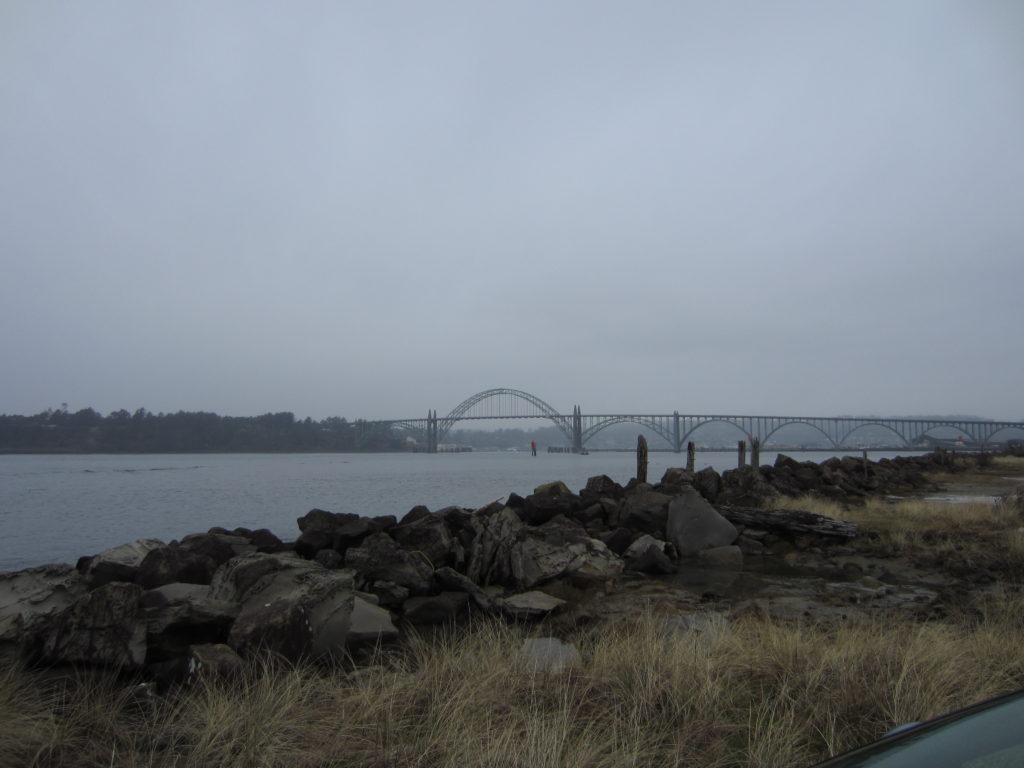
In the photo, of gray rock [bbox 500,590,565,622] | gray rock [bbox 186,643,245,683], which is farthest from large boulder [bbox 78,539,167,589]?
gray rock [bbox 500,590,565,622]

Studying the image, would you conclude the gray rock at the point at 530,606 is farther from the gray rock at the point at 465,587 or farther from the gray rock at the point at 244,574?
the gray rock at the point at 244,574

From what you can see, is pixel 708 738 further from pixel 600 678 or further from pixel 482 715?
pixel 482 715

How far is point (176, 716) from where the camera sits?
3.91 m

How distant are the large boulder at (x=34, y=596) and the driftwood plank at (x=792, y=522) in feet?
36.4

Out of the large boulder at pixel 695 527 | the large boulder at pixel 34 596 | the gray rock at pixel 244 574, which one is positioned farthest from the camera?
the large boulder at pixel 695 527

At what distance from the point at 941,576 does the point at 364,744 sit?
8.97m

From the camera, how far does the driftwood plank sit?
39.9 ft

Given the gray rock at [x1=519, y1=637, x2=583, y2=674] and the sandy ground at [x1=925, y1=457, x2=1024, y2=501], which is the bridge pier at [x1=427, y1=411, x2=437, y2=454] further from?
the gray rock at [x1=519, y1=637, x2=583, y2=674]

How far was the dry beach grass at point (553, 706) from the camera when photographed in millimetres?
3125

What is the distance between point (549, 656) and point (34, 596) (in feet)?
16.3

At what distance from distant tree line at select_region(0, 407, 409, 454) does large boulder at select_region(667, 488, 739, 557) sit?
99753mm

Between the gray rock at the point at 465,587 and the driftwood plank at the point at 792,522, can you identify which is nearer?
the gray rock at the point at 465,587

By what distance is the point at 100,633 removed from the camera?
5273mm

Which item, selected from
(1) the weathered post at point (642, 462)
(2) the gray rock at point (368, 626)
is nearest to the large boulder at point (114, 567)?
(2) the gray rock at point (368, 626)
